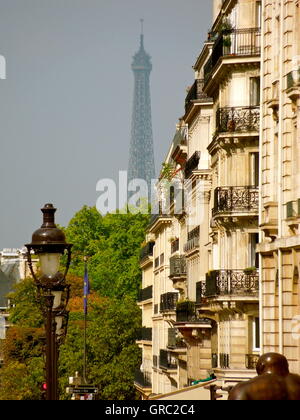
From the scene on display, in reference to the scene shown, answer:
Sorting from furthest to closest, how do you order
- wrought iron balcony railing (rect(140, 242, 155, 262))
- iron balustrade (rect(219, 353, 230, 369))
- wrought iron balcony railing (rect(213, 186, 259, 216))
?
1. wrought iron balcony railing (rect(140, 242, 155, 262))
2. iron balustrade (rect(219, 353, 230, 369))
3. wrought iron balcony railing (rect(213, 186, 259, 216))

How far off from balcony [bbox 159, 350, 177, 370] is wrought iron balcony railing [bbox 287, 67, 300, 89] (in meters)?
39.6

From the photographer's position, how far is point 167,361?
238ft

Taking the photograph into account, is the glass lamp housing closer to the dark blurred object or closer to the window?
the dark blurred object

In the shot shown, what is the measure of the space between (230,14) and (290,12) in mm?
14762

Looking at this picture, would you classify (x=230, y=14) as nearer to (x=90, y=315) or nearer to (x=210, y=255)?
(x=210, y=255)

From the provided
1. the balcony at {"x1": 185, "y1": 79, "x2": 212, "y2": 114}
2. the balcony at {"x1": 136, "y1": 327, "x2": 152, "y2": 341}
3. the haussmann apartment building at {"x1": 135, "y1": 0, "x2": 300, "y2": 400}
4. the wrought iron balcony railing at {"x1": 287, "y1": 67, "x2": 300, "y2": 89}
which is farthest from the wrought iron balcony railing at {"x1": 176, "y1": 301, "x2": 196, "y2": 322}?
the balcony at {"x1": 136, "y1": 327, "x2": 152, "y2": 341}

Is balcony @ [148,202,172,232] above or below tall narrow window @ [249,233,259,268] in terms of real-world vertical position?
above

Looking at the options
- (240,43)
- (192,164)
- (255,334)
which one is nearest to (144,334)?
(192,164)

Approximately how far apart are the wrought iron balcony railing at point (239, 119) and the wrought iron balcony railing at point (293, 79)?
11895 mm

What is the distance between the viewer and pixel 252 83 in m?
43.8

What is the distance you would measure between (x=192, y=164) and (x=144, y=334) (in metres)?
39.5

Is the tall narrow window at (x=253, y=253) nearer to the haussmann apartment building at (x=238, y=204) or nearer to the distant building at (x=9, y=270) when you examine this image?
the haussmann apartment building at (x=238, y=204)

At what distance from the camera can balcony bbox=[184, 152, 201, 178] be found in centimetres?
5481

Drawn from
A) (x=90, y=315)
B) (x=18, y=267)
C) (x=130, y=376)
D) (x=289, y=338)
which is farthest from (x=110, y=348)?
(x=18, y=267)
